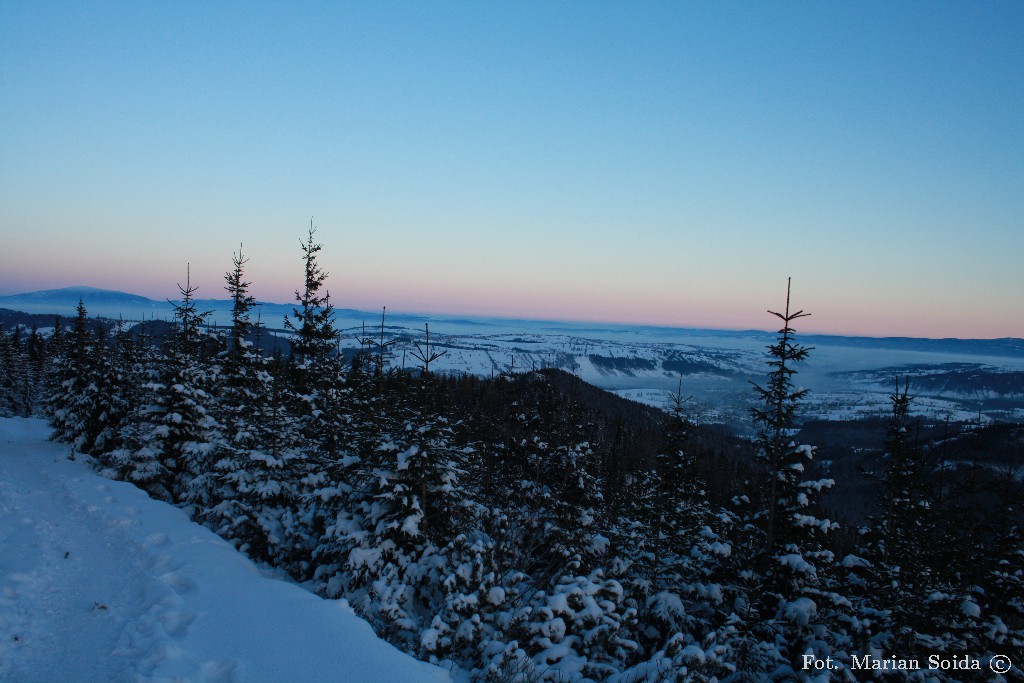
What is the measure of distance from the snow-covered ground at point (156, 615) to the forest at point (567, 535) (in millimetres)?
2044

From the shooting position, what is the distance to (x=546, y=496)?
15539 mm

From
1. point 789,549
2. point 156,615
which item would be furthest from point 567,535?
point 156,615

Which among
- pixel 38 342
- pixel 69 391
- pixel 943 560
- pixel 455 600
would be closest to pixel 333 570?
pixel 455 600

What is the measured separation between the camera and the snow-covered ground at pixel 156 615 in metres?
5.63

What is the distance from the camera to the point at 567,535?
13172 mm

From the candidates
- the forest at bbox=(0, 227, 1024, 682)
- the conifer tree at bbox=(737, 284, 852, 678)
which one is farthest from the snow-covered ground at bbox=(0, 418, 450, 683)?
the conifer tree at bbox=(737, 284, 852, 678)

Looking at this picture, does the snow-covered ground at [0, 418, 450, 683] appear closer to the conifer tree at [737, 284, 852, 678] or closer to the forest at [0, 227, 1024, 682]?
the forest at [0, 227, 1024, 682]

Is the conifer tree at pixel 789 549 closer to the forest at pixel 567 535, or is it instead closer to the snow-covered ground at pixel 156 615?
the forest at pixel 567 535

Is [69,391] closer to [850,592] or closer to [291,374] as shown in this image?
[291,374]

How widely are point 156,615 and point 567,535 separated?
31.5 ft

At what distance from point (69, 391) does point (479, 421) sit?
2276cm

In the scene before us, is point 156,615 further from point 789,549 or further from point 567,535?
point 789,549

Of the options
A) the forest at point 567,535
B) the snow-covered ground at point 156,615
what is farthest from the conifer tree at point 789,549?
the snow-covered ground at point 156,615

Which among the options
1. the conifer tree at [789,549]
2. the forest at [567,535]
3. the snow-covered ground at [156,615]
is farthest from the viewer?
the conifer tree at [789,549]
